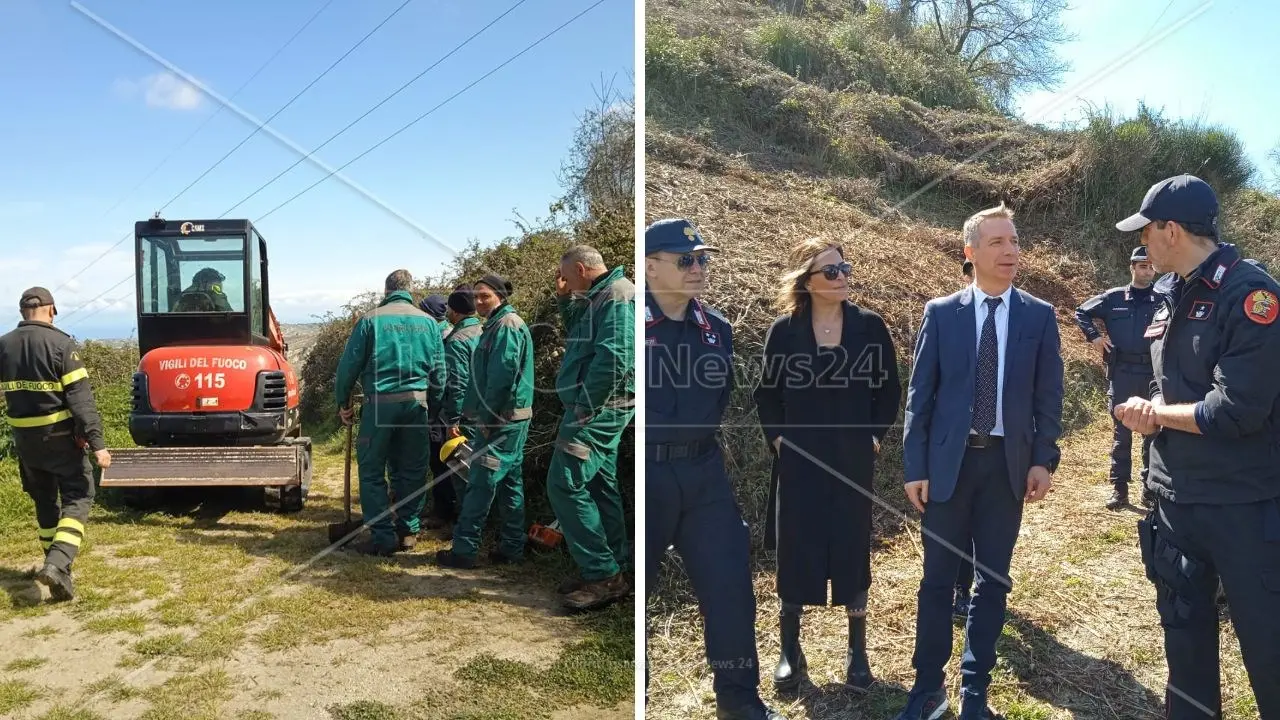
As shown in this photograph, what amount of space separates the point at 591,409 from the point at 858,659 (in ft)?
5.27

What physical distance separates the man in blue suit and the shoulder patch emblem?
51 centimetres

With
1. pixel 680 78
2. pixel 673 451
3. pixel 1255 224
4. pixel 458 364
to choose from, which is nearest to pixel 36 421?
pixel 458 364

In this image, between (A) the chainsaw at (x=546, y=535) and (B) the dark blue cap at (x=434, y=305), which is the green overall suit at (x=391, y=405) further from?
(B) the dark blue cap at (x=434, y=305)

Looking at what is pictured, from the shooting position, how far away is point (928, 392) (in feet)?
8.21

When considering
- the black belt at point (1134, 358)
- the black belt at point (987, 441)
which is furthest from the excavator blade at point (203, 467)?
the black belt at point (1134, 358)

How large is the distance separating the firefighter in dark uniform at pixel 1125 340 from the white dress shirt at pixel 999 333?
2.10 m

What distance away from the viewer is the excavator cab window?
634 centimetres

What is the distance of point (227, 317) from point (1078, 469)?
246 inches

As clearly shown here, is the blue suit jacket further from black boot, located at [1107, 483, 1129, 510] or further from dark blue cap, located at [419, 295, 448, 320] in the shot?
dark blue cap, located at [419, 295, 448, 320]

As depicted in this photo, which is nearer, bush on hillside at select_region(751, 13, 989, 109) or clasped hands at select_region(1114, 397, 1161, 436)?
clasped hands at select_region(1114, 397, 1161, 436)

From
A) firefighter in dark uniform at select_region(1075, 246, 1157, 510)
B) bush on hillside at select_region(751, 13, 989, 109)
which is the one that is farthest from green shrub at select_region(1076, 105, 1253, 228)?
firefighter in dark uniform at select_region(1075, 246, 1157, 510)

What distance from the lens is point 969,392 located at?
2438mm

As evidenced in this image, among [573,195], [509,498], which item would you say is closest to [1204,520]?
[509,498]

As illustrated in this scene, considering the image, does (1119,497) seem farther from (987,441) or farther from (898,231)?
(987,441)
